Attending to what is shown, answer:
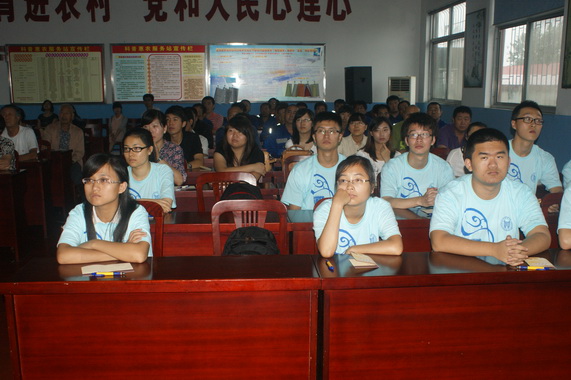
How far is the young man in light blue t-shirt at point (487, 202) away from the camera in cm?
209

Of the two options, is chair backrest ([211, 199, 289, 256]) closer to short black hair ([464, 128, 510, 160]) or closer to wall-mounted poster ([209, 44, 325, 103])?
short black hair ([464, 128, 510, 160])

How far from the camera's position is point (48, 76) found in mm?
8906

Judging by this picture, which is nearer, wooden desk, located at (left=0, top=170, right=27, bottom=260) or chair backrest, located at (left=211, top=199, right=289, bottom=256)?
chair backrest, located at (left=211, top=199, right=289, bottom=256)

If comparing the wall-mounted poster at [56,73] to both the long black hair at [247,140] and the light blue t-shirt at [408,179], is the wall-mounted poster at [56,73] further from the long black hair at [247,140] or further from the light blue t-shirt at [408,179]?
the light blue t-shirt at [408,179]

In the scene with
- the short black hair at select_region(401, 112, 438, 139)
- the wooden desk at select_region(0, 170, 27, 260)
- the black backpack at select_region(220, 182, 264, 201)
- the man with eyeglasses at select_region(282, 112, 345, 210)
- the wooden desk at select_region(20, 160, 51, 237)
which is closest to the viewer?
the black backpack at select_region(220, 182, 264, 201)

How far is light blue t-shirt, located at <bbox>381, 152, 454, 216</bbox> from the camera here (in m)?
3.11

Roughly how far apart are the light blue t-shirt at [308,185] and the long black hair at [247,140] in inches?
34.4

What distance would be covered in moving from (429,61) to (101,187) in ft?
26.3

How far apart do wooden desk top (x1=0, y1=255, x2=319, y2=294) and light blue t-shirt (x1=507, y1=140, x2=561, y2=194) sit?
7.06 ft

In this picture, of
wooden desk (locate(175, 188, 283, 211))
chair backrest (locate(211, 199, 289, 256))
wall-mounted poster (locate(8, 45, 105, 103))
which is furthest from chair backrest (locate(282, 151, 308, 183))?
wall-mounted poster (locate(8, 45, 105, 103))

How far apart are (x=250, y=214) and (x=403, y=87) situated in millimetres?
6917

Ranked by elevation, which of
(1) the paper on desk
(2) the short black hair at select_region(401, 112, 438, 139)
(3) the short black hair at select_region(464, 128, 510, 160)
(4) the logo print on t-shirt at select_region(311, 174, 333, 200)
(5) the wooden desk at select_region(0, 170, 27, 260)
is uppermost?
(2) the short black hair at select_region(401, 112, 438, 139)

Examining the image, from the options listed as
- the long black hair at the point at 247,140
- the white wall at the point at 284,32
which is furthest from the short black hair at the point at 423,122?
the white wall at the point at 284,32

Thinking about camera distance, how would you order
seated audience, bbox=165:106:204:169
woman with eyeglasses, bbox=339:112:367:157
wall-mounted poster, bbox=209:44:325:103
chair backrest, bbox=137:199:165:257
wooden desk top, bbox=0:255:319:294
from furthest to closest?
wall-mounted poster, bbox=209:44:325:103
woman with eyeglasses, bbox=339:112:367:157
seated audience, bbox=165:106:204:169
chair backrest, bbox=137:199:165:257
wooden desk top, bbox=0:255:319:294
